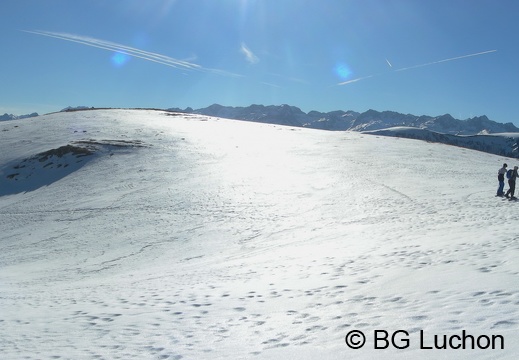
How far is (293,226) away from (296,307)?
36.5ft

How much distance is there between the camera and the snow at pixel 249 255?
23.4 ft

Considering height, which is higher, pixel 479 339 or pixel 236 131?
pixel 236 131

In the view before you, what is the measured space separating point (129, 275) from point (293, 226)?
8065 millimetres

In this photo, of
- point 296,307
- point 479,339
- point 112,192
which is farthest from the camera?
point 112,192

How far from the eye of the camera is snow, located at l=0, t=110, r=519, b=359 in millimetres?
7139

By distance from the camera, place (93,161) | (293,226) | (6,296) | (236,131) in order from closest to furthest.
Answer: (6,296), (293,226), (93,161), (236,131)

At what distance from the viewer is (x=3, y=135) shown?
53.0 m

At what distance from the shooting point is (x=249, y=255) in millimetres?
15102

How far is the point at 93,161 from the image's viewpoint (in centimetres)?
3866

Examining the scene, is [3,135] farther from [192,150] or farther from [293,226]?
[293,226]

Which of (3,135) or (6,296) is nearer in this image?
(6,296)

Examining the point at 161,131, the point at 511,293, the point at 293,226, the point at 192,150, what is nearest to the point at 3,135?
the point at 161,131

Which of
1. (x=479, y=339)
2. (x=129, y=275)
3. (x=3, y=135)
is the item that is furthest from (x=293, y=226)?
(x=3, y=135)

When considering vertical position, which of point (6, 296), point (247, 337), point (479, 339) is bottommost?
point (6, 296)
